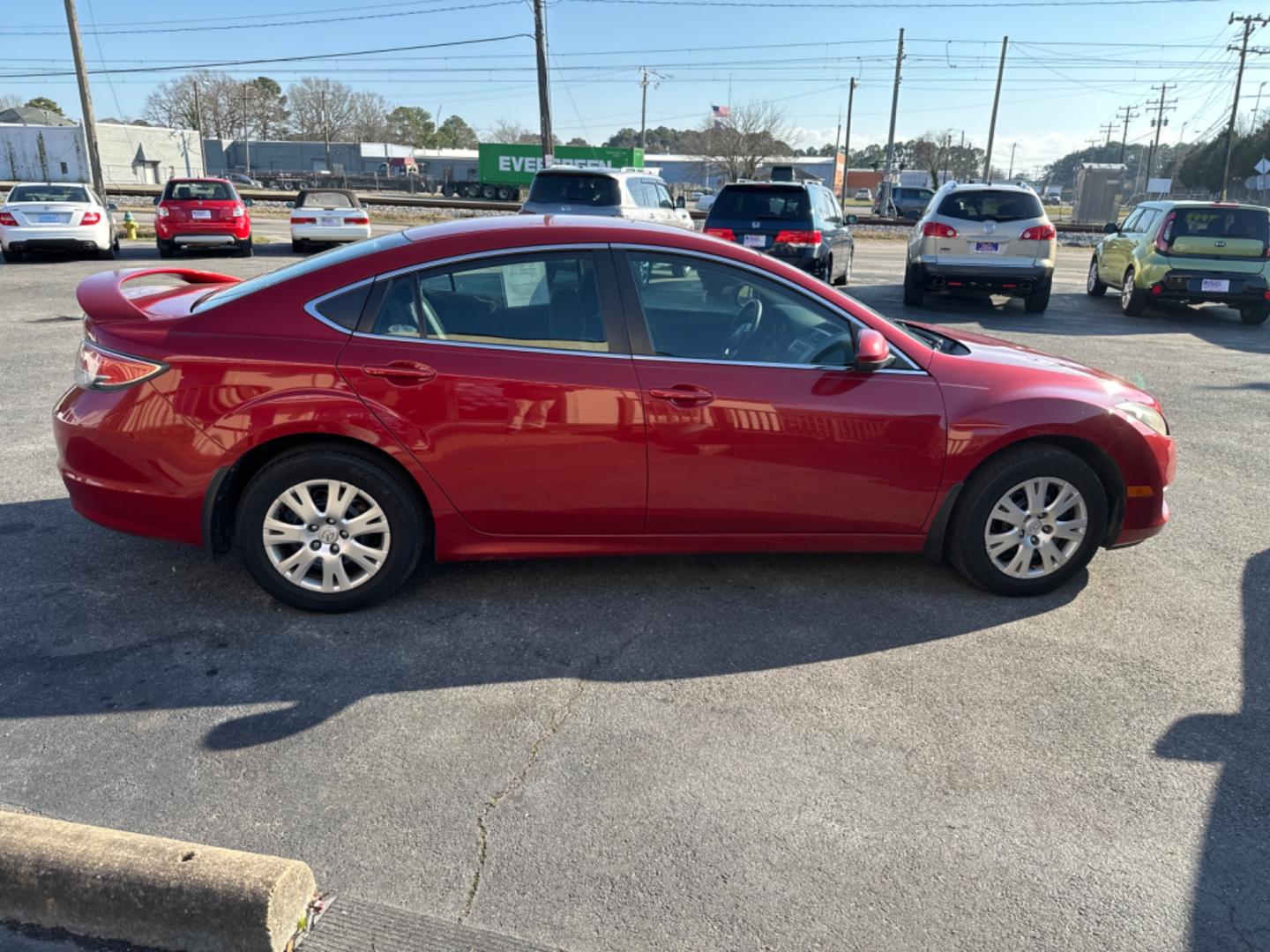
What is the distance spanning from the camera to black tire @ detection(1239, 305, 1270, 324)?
520 inches

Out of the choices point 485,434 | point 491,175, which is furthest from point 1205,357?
point 491,175

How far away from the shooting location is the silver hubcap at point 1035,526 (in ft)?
13.8

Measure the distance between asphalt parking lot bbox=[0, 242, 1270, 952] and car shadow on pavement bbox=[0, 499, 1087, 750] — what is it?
2 centimetres

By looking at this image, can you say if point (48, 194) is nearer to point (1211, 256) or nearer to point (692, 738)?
point (692, 738)

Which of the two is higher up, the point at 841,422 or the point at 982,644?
the point at 841,422

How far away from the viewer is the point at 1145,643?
3959 mm

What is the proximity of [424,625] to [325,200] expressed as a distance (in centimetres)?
1807

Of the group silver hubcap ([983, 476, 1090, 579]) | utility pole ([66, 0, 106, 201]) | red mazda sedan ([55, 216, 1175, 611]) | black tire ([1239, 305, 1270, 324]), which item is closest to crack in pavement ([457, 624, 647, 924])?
red mazda sedan ([55, 216, 1175, 611])

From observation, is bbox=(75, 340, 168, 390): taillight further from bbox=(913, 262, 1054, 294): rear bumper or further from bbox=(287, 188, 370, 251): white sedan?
bbox=(287, 188, 370, 251): white sedan

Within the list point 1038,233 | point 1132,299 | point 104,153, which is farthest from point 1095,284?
point 104,153

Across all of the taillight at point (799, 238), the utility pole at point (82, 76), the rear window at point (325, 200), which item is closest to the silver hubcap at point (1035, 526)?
the taillight at point (799, 238)

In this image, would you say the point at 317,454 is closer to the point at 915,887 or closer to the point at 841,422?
the point at 841,422

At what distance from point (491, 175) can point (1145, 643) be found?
5722 cm

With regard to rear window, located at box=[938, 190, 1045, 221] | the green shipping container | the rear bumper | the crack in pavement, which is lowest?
the crack in pavement
